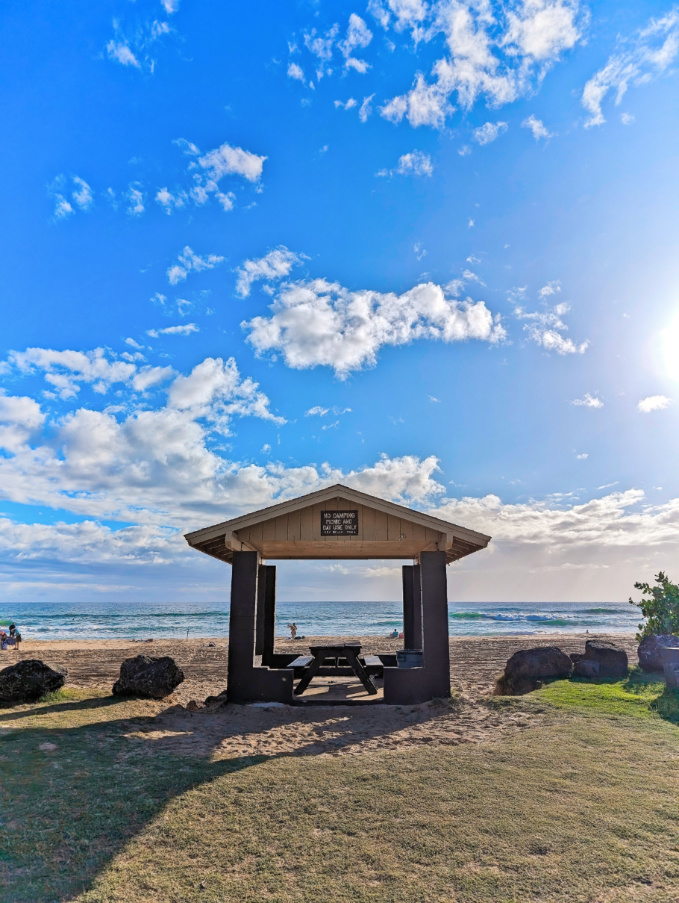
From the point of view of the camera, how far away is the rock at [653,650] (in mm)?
10891

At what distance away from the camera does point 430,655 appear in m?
9.77

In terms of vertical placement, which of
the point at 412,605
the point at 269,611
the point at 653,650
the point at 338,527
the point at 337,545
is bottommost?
the point at 653,650

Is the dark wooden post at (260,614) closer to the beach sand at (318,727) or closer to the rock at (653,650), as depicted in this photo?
the beach sand at (318,727)

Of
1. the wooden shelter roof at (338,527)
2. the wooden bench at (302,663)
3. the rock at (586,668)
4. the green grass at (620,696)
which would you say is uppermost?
the wooden shelter roof at (338,527)

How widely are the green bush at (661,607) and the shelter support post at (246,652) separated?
27.8 feet

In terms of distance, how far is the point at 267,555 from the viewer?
12.5 metres

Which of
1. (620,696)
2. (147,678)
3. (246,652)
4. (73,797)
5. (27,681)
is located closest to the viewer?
(73,797)

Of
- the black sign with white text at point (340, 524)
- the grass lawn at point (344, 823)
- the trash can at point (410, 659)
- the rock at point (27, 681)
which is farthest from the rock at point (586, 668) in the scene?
the rock at point (27, 681)

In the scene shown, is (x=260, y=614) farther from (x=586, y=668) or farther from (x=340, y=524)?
(x=586, y=668)

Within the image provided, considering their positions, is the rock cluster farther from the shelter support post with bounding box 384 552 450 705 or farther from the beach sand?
the shelter support post with bounding box 384 552 450 705

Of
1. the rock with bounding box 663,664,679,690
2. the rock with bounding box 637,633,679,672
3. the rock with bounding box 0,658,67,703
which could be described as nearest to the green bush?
the rock with bounding box 637,633,679,672

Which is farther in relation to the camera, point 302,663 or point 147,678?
point 302,663

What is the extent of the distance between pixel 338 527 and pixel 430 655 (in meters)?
2.90

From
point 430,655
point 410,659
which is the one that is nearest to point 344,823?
point 430,655
